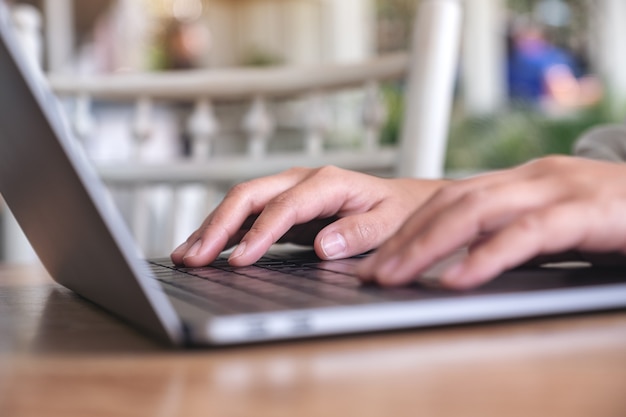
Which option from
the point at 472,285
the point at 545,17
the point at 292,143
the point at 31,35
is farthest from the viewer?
the point at 545,17

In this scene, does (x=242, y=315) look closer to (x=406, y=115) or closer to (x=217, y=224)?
(x=217, y=224)

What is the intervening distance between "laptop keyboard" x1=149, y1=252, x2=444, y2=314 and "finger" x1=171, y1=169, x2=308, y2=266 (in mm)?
11

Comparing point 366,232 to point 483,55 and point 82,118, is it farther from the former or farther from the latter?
point 483,55

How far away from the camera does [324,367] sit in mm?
272

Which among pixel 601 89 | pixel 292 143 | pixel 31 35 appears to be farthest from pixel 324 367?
pixel 601 89

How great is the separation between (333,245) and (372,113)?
626mm

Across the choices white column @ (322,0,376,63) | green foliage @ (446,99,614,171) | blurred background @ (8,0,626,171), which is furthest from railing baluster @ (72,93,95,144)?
white column @ (322,0,376,63)

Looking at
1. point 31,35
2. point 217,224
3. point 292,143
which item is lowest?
point 292,143

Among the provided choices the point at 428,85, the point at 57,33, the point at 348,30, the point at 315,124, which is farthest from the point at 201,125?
the point at 348,30

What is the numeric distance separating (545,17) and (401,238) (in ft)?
22.7

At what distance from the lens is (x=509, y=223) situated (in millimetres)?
375

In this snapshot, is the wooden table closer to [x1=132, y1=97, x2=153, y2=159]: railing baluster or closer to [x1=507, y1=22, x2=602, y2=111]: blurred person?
[x1=132, y1=97, x2=153, y2=159]: railing baluster

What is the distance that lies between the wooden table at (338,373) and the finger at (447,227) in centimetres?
4

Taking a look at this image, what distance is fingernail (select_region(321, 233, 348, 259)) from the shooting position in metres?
0.53
